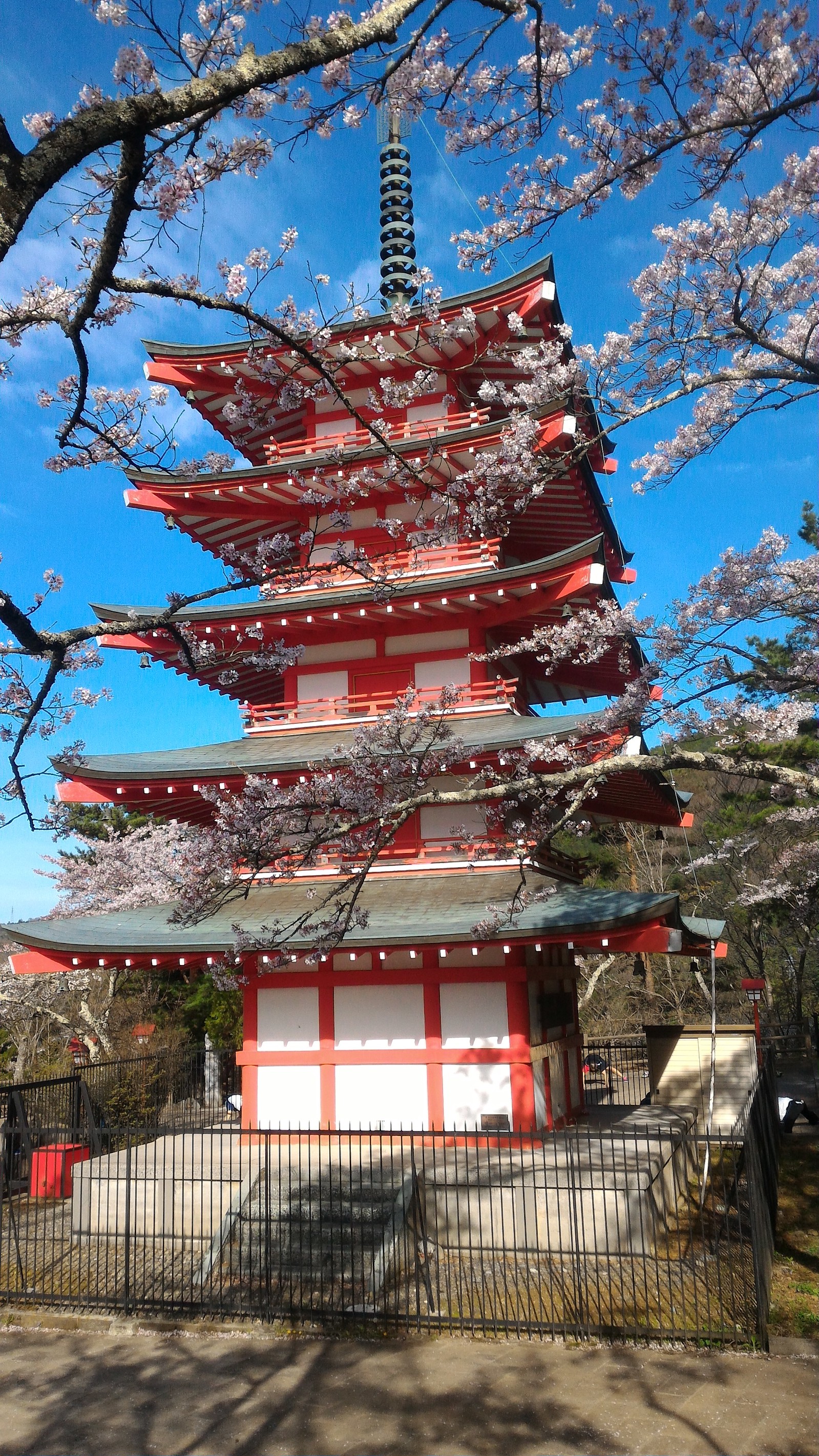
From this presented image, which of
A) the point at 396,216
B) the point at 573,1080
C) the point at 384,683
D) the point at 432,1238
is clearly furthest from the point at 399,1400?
the point at 396,216

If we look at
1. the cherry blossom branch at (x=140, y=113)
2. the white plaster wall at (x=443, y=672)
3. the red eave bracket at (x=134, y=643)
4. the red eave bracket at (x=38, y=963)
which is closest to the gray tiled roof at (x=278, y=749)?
the white plaster wall at (x=443, y=672)

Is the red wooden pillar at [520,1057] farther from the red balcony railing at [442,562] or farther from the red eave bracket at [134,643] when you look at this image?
the red eave bracket at [134,643]

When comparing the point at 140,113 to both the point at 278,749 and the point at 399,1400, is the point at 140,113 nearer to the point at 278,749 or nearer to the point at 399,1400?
the point at 399,1400

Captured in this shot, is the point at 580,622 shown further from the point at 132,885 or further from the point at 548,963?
the point at 132,885

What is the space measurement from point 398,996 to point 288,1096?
92.8 inches

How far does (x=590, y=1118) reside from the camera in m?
16.5

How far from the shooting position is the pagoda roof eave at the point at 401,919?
1219cm

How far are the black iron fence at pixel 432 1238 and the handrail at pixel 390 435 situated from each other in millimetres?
11658

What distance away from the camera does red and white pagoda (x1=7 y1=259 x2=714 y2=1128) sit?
13523mm

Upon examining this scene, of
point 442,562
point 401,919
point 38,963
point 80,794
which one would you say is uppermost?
point 442,562

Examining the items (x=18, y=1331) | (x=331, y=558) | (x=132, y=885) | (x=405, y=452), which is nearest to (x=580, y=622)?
(x=405, y=452)

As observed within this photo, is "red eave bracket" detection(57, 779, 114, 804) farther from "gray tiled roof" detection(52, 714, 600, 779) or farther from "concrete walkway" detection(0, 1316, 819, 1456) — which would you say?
"concrete walkway" detection(0, 1316, 819, 1456)

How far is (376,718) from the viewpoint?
52.2 feet

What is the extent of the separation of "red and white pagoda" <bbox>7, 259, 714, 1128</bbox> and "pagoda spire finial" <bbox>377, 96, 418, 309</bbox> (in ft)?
19.7
